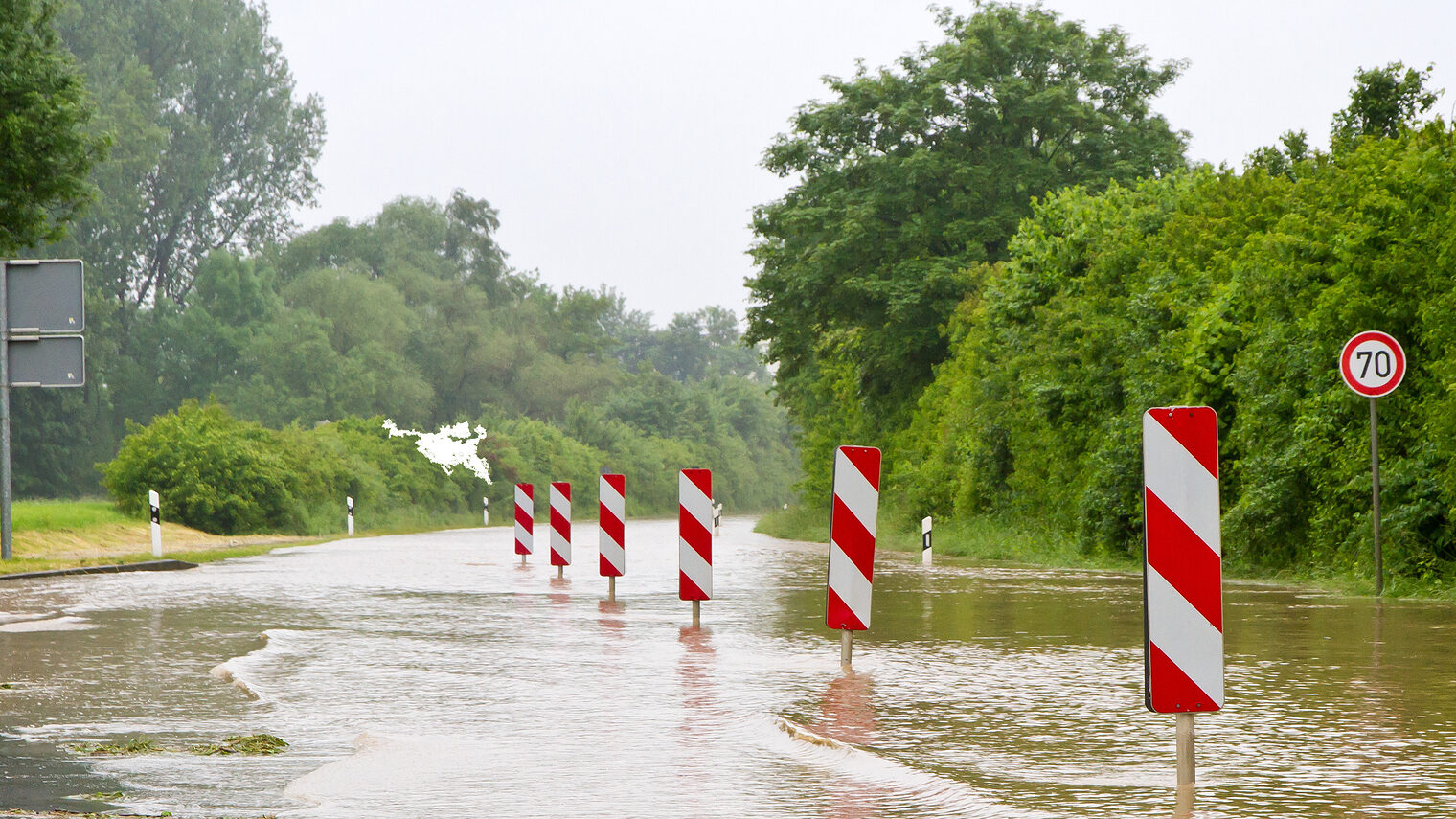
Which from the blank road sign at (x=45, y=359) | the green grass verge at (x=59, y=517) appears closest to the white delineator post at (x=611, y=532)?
the blank road sign at (x=45, y=359)

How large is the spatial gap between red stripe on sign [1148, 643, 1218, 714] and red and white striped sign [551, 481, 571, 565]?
550 inches

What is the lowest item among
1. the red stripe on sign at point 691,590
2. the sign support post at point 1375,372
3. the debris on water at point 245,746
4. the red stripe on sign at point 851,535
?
the debris on water at point 245,746

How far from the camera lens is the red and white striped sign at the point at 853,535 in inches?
390

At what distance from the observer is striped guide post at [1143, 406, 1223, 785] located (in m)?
5.99

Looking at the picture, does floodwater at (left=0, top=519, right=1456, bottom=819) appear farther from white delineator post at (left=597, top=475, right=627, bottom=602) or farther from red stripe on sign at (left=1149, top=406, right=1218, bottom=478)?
red stripe on sign at (left=1149, top=406, right=1218, bottom=478)

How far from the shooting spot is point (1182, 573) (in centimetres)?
607

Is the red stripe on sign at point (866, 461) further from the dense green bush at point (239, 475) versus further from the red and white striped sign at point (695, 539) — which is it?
the dense green bush at point (239, 475)

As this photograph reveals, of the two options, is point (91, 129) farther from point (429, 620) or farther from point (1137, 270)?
point (429, 620)

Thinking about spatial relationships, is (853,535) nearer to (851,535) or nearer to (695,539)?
(851,535)

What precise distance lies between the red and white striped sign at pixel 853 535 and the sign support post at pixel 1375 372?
6.96m

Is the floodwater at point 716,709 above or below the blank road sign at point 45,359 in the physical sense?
below

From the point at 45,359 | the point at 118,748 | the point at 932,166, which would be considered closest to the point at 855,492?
the point at 118,748

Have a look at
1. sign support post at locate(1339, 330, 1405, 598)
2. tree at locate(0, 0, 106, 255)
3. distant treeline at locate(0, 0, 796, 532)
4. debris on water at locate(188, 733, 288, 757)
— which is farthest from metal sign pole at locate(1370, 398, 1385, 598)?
distant treeline at locate(0, 0, 796, 532)

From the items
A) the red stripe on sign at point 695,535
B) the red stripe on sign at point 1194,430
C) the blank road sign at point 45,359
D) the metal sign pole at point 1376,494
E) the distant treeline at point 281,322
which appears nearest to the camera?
the red stripe on sign at point 1194,430
